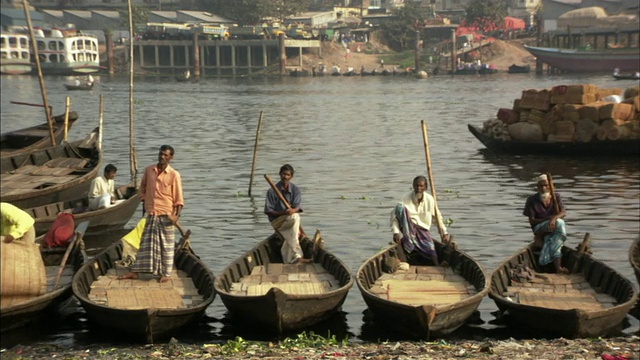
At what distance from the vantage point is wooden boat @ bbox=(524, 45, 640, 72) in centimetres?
9057

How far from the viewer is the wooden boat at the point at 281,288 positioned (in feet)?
38.3

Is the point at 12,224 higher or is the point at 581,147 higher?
the point at 12,224

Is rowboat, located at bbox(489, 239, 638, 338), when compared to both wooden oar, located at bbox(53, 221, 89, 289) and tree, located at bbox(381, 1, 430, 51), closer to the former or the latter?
wooden oar, located at bbox(53, 221, 89, 289)

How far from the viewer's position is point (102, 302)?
40.2ft

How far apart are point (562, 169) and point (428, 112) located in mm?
27061

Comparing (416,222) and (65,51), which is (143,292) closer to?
(416,222)

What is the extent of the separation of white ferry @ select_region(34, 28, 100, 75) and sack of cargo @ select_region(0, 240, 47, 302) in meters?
95.7

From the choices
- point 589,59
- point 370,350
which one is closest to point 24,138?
point 370,350

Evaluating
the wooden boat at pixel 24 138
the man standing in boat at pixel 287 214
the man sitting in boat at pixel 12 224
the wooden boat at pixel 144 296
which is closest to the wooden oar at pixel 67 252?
the wooden boat at pixel 144 296

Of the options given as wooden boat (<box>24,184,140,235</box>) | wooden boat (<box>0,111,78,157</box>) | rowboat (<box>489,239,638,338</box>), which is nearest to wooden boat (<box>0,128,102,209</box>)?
wooden boat (<box>24,184,140,235</box>)

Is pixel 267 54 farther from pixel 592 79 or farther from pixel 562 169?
pixel 562 169

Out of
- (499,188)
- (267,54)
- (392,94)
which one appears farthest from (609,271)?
(267,54)

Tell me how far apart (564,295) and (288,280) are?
141 inches

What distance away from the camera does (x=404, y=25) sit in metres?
114
